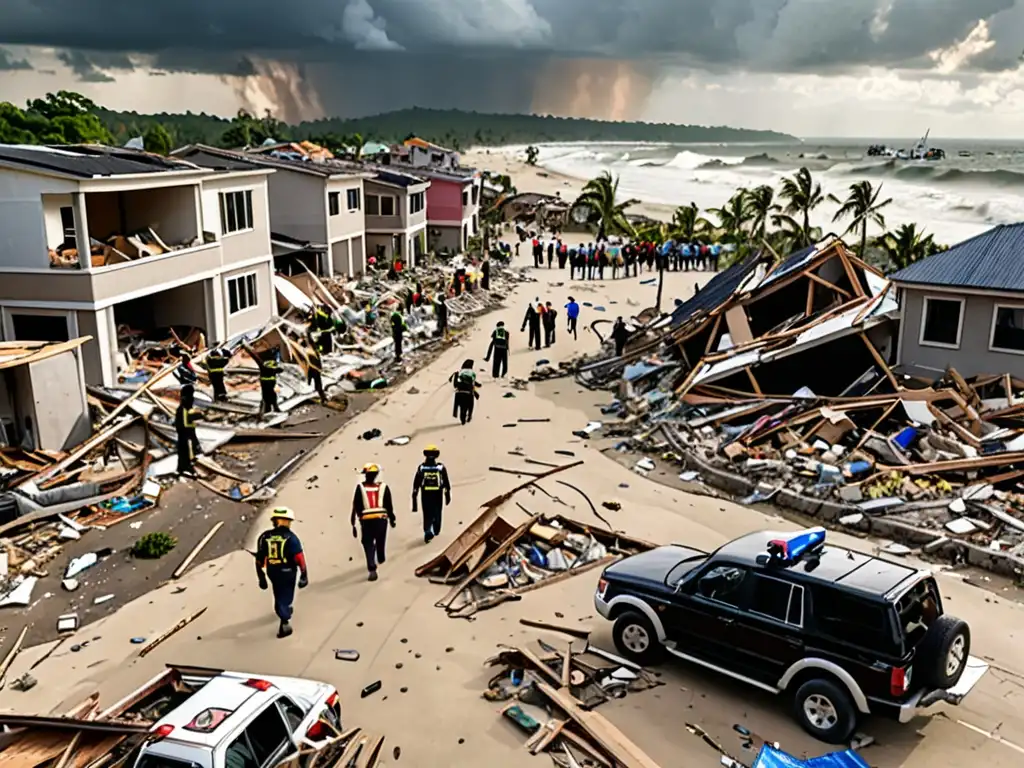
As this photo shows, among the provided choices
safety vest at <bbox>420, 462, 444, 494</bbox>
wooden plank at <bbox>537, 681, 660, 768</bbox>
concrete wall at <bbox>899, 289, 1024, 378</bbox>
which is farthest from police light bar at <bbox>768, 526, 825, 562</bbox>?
concrete wall at <bbox>899, 289, 1024, 378</bbox>

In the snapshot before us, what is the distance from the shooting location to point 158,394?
67.7ft

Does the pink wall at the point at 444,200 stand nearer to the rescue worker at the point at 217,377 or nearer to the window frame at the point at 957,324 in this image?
the rescue worker at the point at 217,377

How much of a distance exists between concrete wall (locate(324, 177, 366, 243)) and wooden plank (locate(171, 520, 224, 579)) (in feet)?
82.0

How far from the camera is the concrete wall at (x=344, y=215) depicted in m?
38.3

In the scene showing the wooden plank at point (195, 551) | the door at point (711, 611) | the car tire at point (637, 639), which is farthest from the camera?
the wooden plank at point (195, 551)

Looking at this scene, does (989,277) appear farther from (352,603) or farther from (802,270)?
(352,603)

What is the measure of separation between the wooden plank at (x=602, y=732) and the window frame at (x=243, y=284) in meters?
20.9

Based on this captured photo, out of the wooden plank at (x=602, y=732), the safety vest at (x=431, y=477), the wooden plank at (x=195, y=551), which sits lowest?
the wooden plank at (x=195, y=551)

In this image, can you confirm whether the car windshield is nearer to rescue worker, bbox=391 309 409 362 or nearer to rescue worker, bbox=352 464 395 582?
rescue worker, bbox=352 464 395 582

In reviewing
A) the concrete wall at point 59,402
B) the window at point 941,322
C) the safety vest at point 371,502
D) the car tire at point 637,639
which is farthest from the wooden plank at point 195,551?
the window at point 941,322

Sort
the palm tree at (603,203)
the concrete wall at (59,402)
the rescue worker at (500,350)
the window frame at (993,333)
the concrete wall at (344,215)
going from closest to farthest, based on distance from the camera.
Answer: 1. the concrete wall at (59,402)
2. the window frame at (993,333)
3. the rescue worker at (500,350)
4. the concrete wall at (344,215)
5. the palm tree at (603,203)

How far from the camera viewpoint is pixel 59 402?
16.7 meters

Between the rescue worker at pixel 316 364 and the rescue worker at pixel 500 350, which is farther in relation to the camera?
the rescue worker at pixel 500 350

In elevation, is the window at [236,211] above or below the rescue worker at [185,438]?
above
